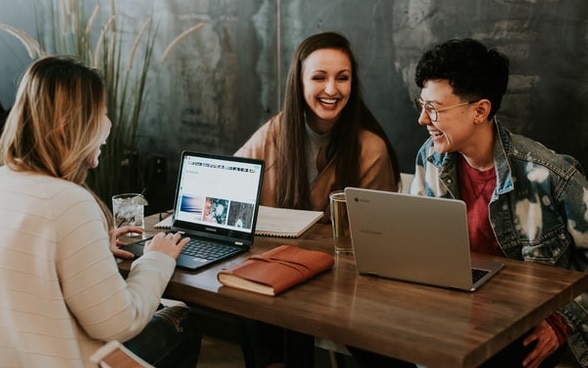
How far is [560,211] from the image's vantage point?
2.22 metres

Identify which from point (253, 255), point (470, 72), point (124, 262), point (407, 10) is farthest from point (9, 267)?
point (407, 10)

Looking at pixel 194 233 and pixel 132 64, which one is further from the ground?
pixel 132 64

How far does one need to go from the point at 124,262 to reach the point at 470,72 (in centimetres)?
104

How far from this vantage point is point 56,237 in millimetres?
1697

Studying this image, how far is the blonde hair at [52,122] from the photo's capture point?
69.9 inches

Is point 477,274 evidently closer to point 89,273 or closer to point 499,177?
point 499,177

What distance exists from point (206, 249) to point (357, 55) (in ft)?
3.91

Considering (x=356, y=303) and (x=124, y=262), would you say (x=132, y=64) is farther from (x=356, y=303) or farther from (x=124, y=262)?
(x=356, y=303)

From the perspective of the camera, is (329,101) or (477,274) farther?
(329,101)

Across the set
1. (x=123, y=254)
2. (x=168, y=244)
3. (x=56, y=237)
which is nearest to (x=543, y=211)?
(x=168, y=244)

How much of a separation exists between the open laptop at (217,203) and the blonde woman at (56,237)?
43 centimetres

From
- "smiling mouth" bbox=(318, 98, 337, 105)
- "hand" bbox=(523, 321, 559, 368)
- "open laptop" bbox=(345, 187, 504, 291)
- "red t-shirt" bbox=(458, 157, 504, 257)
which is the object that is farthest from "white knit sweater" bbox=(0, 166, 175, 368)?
"smiling mouth" bbox=(318, 98, 337, 105)

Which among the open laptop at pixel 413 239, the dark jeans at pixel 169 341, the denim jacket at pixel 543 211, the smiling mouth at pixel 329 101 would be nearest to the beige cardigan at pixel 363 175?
the smiling mouth at pixel 329 101

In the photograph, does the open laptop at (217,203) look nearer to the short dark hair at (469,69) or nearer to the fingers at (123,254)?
the fingers at (123,254)
